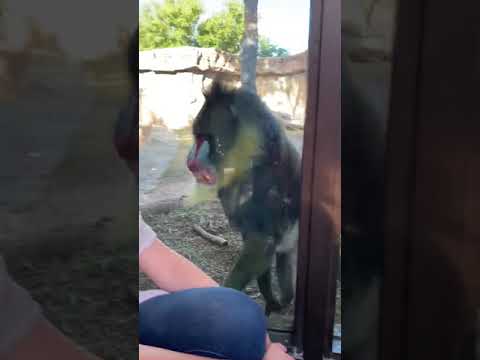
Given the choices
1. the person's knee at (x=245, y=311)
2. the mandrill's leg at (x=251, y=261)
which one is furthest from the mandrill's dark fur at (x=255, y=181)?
the person's knee at (x=245, y=311)

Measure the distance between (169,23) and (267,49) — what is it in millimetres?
301

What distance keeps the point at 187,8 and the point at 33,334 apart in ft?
3.41

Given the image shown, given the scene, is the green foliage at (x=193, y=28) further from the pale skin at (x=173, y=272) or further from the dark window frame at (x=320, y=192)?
the pale skin at (x=173, y=272)

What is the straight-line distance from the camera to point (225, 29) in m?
1.49

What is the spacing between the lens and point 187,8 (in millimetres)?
1457

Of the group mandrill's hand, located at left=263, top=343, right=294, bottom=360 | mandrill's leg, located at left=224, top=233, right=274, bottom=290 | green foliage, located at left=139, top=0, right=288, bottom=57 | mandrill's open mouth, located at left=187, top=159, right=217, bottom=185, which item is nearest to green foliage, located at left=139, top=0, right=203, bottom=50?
green foliage, located at left=139, top=0, right=288, bottom=57

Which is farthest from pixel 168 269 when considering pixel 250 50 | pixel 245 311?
pixel 250 50

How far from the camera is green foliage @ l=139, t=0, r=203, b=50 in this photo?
1.38 metres

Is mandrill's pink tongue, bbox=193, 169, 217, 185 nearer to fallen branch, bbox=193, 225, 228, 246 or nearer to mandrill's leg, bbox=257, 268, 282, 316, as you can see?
fallen branch, bbox=193, 225, 228, 246

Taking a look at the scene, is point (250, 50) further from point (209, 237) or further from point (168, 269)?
point (168, 269)

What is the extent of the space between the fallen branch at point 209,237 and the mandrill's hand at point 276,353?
1.13 ft

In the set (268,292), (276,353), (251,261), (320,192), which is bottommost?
(276,353)

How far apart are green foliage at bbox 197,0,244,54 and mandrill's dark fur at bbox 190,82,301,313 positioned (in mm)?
122

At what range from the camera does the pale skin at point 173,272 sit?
1.47m
